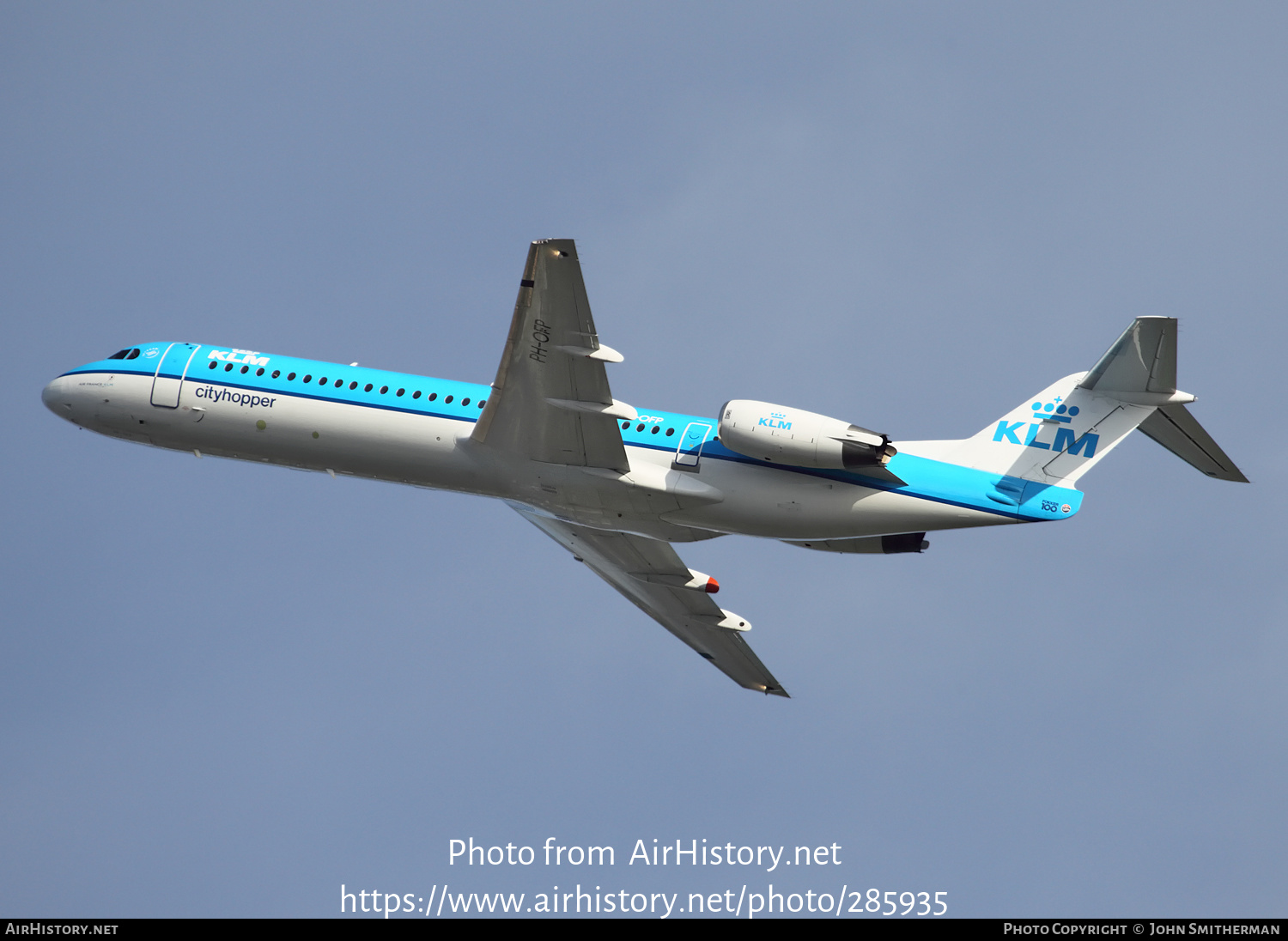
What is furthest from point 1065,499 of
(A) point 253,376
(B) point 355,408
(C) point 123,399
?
(C) point 123,399

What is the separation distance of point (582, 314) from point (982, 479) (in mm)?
9279

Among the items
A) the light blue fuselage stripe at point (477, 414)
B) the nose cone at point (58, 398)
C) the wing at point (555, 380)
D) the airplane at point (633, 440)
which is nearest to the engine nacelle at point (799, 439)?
the airplane at point (633, 440)

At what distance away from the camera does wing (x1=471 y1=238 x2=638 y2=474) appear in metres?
27.5

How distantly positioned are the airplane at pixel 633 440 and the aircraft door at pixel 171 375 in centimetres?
5

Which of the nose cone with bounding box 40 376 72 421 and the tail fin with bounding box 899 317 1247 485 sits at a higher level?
the nose cone with bounding box 40 376 72 421

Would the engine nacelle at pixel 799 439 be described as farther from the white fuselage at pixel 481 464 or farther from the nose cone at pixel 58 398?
the nose cone at pixel 58 398

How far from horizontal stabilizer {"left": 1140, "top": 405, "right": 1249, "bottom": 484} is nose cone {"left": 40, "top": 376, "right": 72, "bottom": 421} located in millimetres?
25963

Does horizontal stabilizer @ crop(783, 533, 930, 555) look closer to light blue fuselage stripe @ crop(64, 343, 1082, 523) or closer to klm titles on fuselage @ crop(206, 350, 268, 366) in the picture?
light blue fuselage stripe @ crop(64, 343, 1082, 523)

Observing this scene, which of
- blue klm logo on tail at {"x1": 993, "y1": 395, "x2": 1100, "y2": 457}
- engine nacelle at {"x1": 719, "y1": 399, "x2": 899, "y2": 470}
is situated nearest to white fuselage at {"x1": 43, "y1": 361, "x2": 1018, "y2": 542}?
engine nacelle at {"x1": 719, "y1": 399, "x2": 899, "y2": 470}

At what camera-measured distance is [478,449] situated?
103 feet

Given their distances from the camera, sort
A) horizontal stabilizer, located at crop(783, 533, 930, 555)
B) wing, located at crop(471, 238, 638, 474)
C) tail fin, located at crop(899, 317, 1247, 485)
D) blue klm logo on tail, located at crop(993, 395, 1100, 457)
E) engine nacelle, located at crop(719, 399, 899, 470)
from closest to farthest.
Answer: wing, located at crop(471, 238, 638, 474)
tail fin, located at crop(899, 317, 1247, 485)
engine nacelle, located at crop(719, 399, 899, 470)
blue klm logo on tail, located at crop(993, 395, 1100, 457)
horizontal stabilizer, located at crop(783, 533, 930, 555)

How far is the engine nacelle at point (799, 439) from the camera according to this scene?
29.2m

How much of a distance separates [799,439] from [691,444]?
284 centimetres
